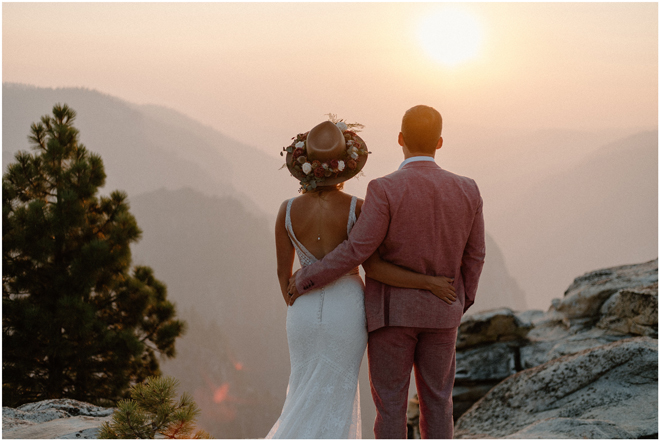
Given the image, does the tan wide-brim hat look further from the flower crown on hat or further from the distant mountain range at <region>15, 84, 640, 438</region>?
the distant mountain range at <region>15, 84, 640, 438</region>

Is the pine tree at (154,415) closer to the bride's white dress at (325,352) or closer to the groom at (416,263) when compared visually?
the bride's white dress at (325,352)

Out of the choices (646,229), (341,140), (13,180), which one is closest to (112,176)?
(13,180)

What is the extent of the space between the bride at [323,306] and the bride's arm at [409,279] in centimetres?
28

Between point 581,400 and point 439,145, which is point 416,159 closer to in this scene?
point 439,145

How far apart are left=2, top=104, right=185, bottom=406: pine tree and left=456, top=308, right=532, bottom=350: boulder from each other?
19.6 ft

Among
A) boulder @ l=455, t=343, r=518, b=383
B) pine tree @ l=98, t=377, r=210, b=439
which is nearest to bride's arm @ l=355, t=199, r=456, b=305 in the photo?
pine tree @ l=98, t=377, r=210, b=439

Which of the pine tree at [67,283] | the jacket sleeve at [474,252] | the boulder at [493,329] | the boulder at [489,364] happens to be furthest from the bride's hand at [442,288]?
the pine tree at [67,283]

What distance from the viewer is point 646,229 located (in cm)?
12550

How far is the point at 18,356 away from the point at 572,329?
9196 millimetres

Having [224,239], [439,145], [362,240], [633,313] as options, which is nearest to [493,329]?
[633,313]

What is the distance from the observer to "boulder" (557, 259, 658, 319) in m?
7.51

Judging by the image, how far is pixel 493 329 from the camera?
7.89 meters

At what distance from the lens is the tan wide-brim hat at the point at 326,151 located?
324 cm

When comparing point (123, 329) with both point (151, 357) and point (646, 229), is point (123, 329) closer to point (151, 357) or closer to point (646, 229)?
point (151, 357)
